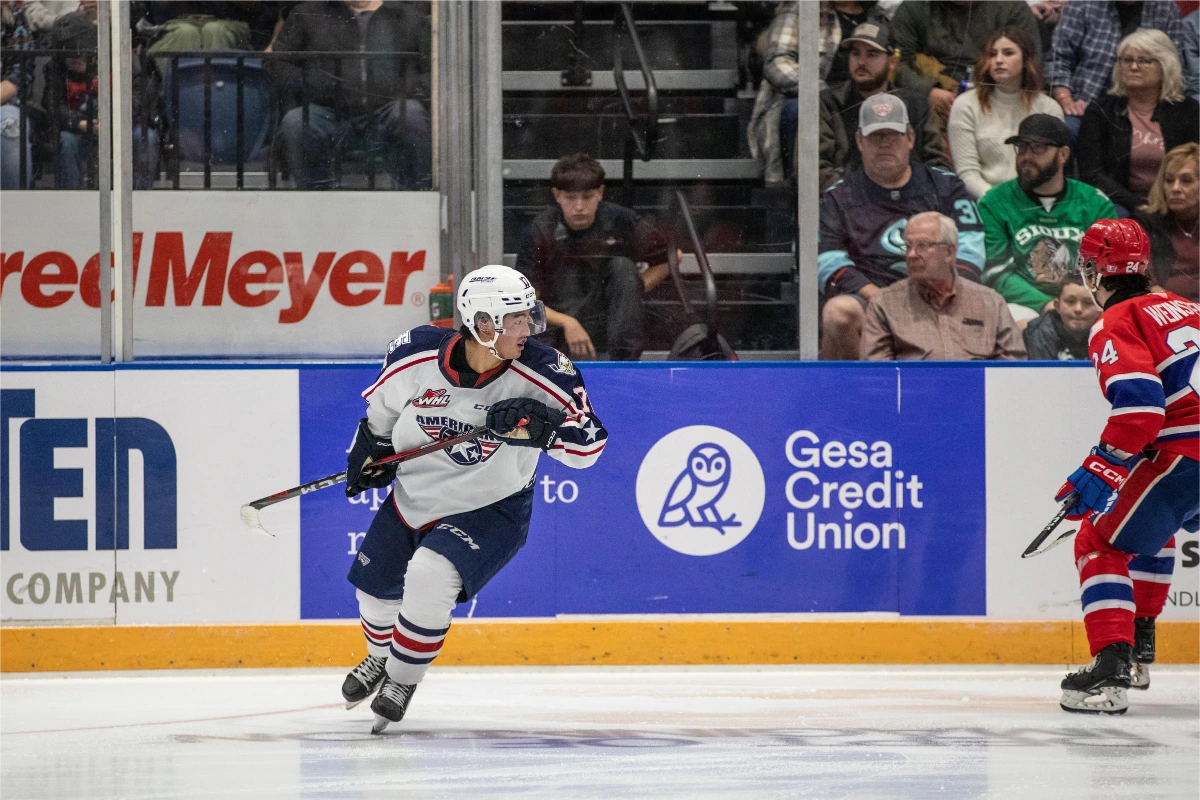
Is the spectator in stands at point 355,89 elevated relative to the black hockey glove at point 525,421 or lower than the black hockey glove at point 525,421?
elevated

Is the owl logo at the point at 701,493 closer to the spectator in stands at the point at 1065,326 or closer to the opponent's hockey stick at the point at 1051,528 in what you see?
the opponent's hockey stick at the point at 1051,528

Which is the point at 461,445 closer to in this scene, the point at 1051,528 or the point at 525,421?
the point at 525,421

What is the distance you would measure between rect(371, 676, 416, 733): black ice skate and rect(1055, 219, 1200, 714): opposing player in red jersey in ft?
Answer: 5.97

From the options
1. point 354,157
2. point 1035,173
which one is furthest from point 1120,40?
point 354,157

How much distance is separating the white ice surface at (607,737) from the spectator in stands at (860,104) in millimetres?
1793

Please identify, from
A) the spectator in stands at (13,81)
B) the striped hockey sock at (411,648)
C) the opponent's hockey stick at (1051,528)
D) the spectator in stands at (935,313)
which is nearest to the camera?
the striped hockey sock at (411,648)

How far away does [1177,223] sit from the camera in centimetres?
513

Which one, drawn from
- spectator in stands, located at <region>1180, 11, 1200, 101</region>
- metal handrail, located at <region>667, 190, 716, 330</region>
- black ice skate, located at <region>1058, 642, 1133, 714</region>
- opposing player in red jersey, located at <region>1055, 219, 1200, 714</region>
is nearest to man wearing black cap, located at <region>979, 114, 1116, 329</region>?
spectator in stands, located at <region>1180, 11, 1200, 101</region>

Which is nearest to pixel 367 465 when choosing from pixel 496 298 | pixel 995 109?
pixel 496 298

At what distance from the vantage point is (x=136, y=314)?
484cm

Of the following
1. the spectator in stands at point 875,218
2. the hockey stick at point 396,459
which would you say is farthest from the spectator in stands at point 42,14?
the spectator in stands at point 875,218

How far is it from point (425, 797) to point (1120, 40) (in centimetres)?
382

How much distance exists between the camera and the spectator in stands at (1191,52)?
16.9ft

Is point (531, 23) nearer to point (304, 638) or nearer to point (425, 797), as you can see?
point (304, 638)
